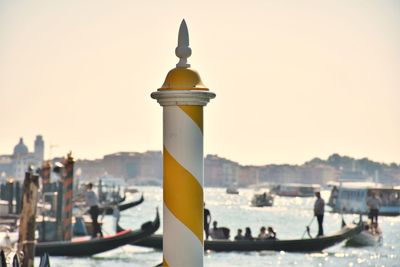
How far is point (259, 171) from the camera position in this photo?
110 meters

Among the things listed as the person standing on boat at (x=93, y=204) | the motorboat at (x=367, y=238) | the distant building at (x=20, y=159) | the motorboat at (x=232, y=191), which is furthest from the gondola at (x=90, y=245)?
the motorboat at (x=232, y=191)

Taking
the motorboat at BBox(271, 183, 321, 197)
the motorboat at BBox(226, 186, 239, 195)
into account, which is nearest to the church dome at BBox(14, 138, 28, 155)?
the motorboat at BBox(226, 186, 239, 195)

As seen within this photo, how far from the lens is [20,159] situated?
9575 cm

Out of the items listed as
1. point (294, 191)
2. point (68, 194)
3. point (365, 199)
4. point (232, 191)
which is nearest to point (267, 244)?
point (68, 194)

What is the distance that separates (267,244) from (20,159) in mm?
79765

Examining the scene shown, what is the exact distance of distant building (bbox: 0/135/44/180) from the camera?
94.1 m

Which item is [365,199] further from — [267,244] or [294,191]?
[294,191]

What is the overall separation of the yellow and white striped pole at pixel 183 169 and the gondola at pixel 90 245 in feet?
36.7

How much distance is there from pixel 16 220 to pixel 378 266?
869cm

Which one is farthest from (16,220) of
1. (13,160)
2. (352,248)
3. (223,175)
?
(223,175)

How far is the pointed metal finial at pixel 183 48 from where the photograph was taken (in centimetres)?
341

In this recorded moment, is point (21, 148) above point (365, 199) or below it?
above

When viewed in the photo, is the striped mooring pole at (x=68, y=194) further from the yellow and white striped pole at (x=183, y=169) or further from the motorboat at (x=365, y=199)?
the motorboat at (x=365, y=199)

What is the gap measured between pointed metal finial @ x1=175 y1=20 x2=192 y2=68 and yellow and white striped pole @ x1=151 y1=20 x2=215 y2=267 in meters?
0.08
